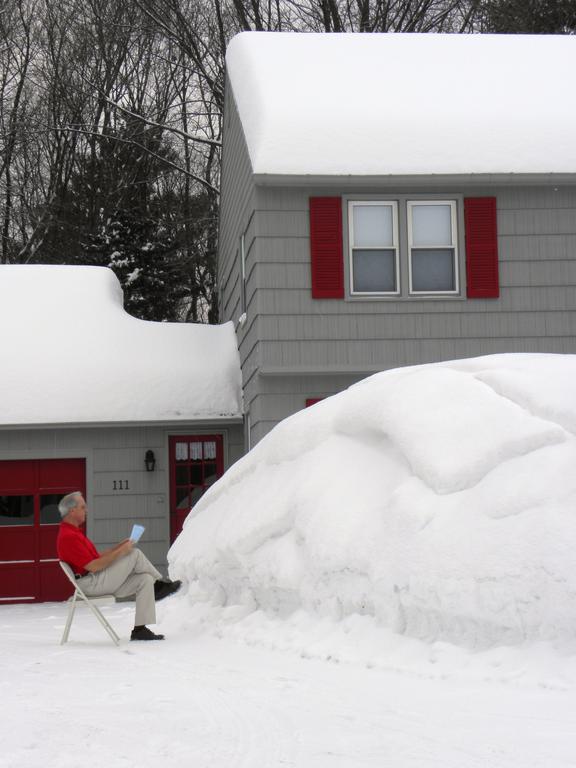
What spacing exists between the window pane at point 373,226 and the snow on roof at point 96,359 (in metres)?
3.32

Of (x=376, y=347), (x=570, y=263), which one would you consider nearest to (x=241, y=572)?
(x=376, y=347)

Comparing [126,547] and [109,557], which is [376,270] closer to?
[126,547]

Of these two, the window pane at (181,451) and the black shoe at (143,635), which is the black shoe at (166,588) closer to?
the black shoe at (143,635)

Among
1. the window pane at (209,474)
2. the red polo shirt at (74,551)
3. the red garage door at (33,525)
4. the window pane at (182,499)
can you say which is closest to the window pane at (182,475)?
the window pane at (182,499)

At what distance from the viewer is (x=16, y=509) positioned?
16266 mm

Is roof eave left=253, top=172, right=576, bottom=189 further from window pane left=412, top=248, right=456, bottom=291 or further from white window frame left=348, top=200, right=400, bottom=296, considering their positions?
window pane left=412, top=248, right=456, bottom=291

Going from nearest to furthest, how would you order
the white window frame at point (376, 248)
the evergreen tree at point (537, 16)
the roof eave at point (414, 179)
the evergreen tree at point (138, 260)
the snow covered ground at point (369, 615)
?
the snow covered ground at point (369, 615) → the roof eave at point (414, 179) → the white window frame at point (376, 248) → the evergreen tree at point (537, 16) → the evergreen tree at point (138, 260)

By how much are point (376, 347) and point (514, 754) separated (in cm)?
982

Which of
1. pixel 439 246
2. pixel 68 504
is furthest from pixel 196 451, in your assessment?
pixel 68 504

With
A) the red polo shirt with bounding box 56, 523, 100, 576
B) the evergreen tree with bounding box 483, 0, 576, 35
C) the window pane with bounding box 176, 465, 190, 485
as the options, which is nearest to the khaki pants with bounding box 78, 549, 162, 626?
the red polo shirt with bounding box 56, 523, 100, 576

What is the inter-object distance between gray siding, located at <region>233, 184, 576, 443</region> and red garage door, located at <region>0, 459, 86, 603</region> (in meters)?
3.32

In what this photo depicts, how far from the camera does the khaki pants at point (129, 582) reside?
360 inches

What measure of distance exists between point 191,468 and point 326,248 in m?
4.15

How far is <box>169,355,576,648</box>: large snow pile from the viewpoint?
6.82 metres
